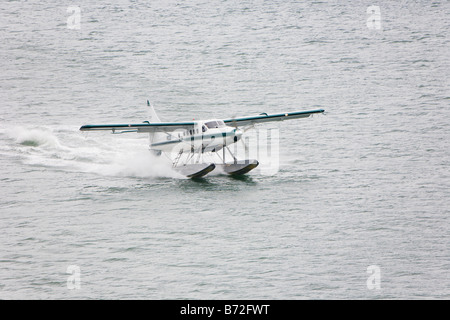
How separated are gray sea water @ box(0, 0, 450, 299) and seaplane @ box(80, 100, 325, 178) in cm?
109

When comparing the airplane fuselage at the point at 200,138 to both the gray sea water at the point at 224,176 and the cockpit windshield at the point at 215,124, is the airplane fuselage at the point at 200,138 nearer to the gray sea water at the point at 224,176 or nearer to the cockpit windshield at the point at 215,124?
the cockpit windshield at the point at 215,124

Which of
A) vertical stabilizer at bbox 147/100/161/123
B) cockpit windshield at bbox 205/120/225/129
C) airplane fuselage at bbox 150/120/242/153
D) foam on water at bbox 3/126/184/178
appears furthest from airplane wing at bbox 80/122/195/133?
vertical stabilizer at bbox 147/100/161/123

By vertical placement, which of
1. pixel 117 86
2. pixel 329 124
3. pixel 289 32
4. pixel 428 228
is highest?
pixel 289 32

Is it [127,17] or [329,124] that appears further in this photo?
[127,17]

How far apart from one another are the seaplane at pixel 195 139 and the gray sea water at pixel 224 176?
109 centimetres

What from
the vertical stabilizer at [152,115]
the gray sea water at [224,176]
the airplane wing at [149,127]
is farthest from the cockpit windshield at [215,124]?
the vertical stabilizer at [152,115]

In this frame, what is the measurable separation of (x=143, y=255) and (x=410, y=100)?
1511 inches

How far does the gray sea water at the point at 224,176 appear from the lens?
107 ft

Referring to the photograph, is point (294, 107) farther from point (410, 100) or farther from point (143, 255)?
point (143, 255)

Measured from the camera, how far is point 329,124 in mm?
60219

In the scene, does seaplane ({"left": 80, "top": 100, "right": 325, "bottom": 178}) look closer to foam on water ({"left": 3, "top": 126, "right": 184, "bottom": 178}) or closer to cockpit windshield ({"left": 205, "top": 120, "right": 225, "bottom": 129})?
cockpit windshield ({"left": 205, "top": 120, "right": 225, "bottom": 129})
